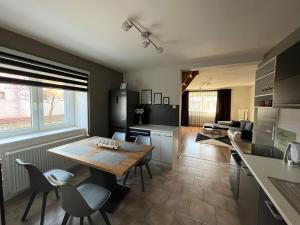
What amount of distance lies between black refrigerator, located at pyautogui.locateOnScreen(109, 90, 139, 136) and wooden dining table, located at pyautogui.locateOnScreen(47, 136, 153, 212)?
1.17m

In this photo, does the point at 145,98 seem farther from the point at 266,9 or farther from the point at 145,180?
the point at 266,9

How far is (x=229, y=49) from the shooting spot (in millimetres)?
2334

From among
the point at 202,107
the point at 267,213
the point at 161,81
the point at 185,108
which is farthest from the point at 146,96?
the point at 202,107

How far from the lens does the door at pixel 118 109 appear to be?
3.34 metres

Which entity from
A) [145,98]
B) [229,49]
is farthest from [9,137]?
[229,49]

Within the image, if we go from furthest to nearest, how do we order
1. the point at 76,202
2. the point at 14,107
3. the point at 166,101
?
the point at 166,101
the point at 14,107
the point at 76,202

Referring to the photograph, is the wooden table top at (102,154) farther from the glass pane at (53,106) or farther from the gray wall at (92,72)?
the gray wall at (92,72)

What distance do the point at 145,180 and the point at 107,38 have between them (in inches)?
95.9

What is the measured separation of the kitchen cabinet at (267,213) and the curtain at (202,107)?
7.85 m

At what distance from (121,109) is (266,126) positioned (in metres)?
2.85

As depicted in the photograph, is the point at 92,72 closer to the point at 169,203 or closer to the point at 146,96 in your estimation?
the point at 146,96

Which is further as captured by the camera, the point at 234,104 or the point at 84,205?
the point at 234,104

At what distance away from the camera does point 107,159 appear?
1635 millimetres

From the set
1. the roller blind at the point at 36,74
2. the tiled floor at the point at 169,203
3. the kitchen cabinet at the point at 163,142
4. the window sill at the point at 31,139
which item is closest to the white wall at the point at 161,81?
the kitchen cabinet at the point at 163,142
